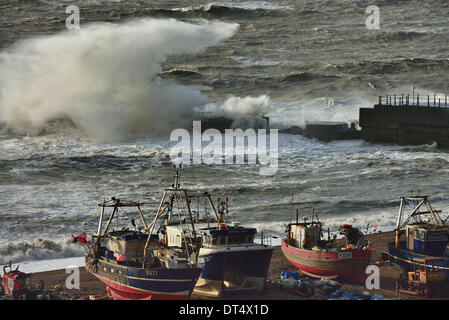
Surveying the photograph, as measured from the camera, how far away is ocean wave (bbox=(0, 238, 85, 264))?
128ft

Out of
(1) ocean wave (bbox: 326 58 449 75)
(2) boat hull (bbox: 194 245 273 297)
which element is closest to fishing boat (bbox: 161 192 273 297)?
(2) boat hull (bbox: 194 245 273 297)

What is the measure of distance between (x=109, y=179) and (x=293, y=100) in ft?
108

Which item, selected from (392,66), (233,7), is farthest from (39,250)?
(233,7)

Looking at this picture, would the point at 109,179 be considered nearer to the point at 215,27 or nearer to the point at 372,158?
the point at 372,158

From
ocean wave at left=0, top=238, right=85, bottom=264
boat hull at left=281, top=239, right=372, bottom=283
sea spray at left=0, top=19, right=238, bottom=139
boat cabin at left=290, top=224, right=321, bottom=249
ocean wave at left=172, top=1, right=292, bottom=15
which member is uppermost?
ocean wave at left=172, top=1, right=292, bottom=15

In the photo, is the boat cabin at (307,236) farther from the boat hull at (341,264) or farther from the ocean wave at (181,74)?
the ocean wave at (181,74)

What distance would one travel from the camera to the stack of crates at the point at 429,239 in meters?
33.6

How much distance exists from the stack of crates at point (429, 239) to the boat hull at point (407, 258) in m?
0.33

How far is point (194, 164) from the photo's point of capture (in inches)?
2340

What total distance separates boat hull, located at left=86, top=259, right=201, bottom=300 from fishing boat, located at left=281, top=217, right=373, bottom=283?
5316 mm

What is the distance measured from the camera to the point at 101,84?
79.7 meters

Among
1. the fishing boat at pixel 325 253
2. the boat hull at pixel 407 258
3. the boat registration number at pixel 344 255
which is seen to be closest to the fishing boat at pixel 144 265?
the fishing boat at pixel 325 253

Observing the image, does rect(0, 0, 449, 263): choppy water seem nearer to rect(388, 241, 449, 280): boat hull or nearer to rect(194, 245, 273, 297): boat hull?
rect(388, 241, 449, 280): boat hull

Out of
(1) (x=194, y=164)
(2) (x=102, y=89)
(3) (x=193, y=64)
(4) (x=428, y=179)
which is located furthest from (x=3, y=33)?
(4) (x=428, y=179)
